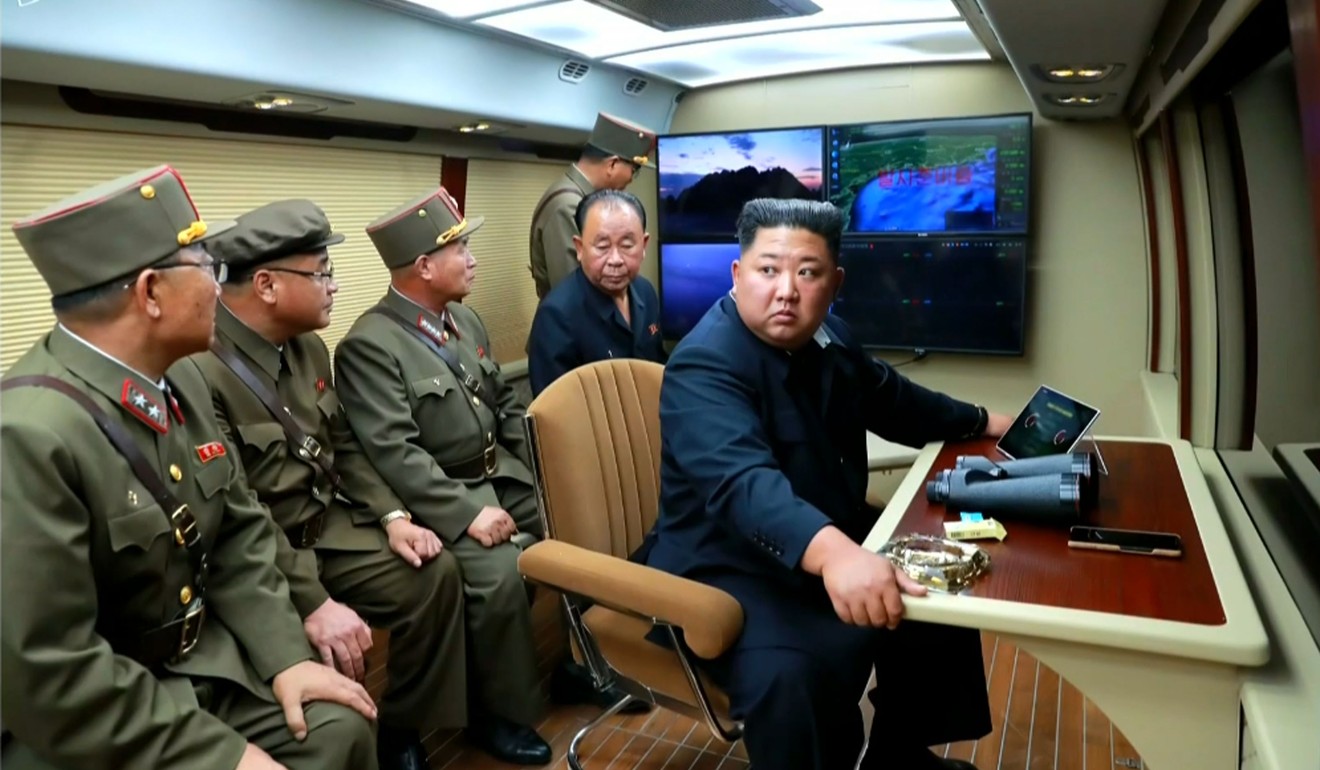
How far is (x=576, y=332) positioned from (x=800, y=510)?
165 cm

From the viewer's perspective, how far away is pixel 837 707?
5.67 ft

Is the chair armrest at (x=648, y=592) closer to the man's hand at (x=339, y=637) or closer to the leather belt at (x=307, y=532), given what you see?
the man's hand at (x=339, y=637)

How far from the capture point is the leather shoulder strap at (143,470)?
5.03 feet

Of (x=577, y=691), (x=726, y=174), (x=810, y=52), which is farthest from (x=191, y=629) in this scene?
(x=726, y=174)

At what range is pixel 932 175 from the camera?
4293 millimetres

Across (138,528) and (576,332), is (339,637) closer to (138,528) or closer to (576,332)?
(138,528)

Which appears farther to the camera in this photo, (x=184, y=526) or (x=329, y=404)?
(x=329, y=404)

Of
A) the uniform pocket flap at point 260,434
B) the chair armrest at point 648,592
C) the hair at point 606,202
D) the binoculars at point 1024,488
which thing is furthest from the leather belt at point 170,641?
the hair at point 606,202

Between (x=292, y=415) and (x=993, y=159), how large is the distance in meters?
3.28

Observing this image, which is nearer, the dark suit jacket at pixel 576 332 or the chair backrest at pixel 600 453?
the chair backrest at pixel 600 453

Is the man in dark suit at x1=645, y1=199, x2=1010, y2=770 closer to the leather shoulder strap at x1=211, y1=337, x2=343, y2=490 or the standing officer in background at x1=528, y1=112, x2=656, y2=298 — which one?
the leather shoulder strap at x1=211, y1=337, x2=343, y2=490

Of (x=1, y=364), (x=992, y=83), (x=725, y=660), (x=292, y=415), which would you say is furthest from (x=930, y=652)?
(x=992, y=83)

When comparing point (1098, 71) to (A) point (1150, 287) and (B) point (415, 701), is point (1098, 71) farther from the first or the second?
(B) point (415, 701)

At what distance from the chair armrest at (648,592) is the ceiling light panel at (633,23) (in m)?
1.93
